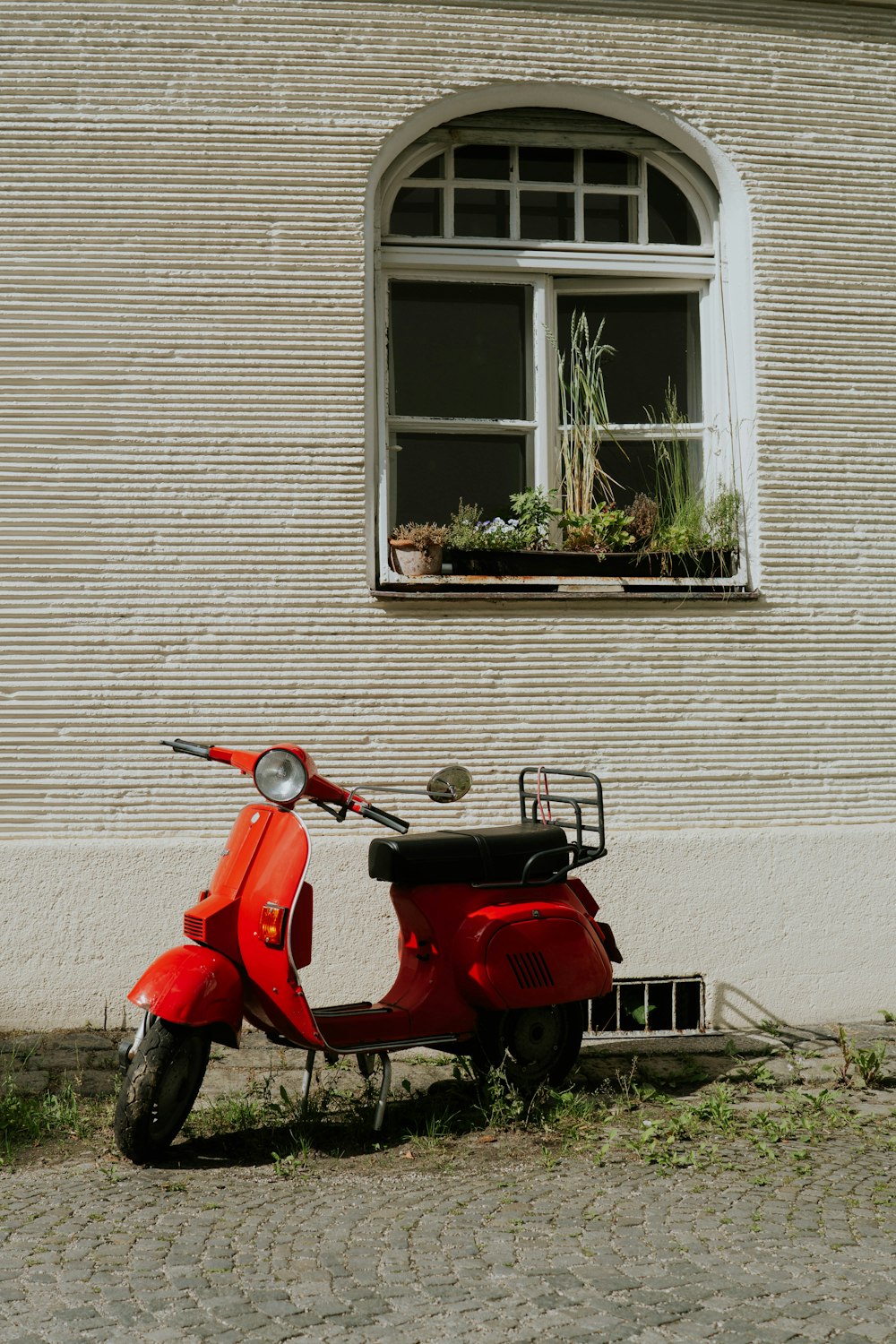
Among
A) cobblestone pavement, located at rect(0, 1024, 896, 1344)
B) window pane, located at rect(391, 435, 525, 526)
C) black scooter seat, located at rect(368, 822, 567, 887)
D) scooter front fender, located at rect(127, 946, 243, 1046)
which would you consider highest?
window pane, located at rect(391, 435, 525, 526)

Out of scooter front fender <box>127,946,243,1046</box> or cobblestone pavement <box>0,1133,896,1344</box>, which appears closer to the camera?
cobblestone pavement <box>0,1133,896,1344</box>

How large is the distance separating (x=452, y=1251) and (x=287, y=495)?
368cm

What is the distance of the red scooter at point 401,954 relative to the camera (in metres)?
3.97

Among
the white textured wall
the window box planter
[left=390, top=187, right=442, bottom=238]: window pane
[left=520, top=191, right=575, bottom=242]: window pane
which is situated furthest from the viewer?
[left=520, top=191, right=575, bottom=242]: window pane

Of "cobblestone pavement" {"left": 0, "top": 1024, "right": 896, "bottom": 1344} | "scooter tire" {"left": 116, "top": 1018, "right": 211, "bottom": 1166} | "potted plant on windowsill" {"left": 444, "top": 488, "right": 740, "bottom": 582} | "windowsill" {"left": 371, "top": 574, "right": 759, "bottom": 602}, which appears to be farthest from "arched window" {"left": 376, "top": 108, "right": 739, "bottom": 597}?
"cobblestone pavement" {"left": 0, "top": 1024, "right": 896, "bottom": 1344}

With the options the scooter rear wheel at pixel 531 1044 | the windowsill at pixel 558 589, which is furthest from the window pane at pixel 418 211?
the scooter rear wheel at pixel 531 1044

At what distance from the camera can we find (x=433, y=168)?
666 centimetres

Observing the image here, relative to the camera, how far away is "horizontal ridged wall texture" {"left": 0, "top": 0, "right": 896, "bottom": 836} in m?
5.85

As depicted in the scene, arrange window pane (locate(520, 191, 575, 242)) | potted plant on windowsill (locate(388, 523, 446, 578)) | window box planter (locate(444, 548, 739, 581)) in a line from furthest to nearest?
window pane (locate(520, 191, 575, 242)) < window box planter (locate(444, 548, 739, 581)) < potted plant on windowsill (locate(388, 523, 446, 578))

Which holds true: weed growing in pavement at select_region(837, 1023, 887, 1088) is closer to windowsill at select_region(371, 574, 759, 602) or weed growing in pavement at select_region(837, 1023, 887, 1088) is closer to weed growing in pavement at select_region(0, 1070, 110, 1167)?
windowsill at select_region(371, 574, 759, 602)

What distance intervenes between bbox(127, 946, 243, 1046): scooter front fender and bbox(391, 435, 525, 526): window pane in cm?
295

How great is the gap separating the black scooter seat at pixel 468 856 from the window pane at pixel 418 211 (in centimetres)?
345

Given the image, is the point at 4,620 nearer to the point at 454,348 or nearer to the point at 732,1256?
the point at 454,348

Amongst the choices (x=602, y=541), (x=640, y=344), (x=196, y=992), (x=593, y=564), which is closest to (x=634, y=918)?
(x=593, y=564)
